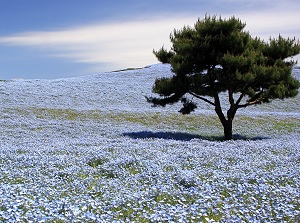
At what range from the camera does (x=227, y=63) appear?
2291 cm

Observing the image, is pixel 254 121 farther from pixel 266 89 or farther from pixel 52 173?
pixel 52 173

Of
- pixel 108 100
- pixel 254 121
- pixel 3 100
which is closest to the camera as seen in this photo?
pixel 254 121

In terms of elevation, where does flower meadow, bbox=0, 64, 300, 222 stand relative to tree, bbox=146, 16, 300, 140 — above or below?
below

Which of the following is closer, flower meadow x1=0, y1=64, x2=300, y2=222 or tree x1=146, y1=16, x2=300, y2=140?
flower meadow x1=0, y1=64, x2=300, y2=222

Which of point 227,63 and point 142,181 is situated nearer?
point 142,181

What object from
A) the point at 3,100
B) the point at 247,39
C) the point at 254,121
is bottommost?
the point at 254,121

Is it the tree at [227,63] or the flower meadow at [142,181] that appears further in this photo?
the tree at [227,63]

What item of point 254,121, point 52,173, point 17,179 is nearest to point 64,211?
point 17,179

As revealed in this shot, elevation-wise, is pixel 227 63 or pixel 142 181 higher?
pixel 227 63

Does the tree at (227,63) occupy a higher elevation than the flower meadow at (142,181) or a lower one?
higher

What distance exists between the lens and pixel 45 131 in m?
24.6

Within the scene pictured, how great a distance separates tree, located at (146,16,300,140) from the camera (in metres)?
23.3

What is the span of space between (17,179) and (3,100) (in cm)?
2987

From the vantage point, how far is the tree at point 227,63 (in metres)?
23.3
